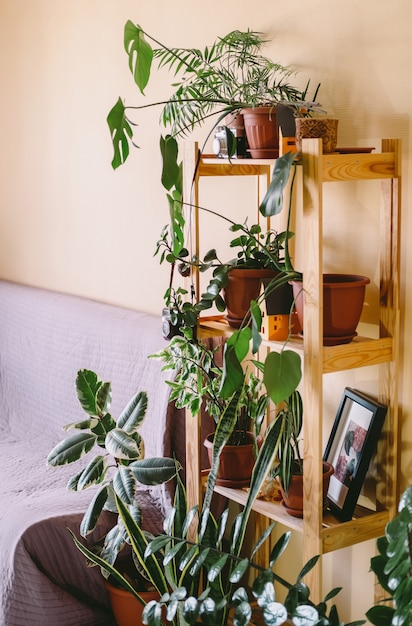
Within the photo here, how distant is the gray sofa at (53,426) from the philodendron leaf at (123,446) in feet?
1.07

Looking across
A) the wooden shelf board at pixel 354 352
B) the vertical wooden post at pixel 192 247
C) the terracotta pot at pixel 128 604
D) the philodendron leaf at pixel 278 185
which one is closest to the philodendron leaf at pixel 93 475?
the vertical wooden post at pixel 192 247

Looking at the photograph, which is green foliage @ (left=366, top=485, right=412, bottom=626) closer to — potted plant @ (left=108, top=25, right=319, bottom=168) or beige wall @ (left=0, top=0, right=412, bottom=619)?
beige wall @ (left=0, top=0, right=412, bottom=619)

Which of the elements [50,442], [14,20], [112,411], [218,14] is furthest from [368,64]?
[14,20]

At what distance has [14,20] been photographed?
3811 mm

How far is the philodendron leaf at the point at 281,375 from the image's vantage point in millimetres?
1813

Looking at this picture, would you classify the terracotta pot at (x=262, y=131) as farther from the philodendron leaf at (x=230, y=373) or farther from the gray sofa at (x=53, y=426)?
the gray sofa at (x=53, y=426)

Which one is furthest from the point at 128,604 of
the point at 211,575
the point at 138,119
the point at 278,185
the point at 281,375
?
the point at 138,119

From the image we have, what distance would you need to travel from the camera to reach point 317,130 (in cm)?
189

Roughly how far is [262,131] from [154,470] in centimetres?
92

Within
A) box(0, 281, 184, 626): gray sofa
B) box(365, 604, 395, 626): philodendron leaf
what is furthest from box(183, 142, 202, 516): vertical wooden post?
box(365, 604, 395, 626): philodendron leaf

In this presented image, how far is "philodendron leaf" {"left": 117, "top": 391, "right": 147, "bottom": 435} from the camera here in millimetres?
2283

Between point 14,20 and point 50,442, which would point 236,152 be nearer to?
point 50,442

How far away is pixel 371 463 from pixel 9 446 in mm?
1639

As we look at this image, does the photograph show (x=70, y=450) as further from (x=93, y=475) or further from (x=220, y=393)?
(x=220, y=393)
